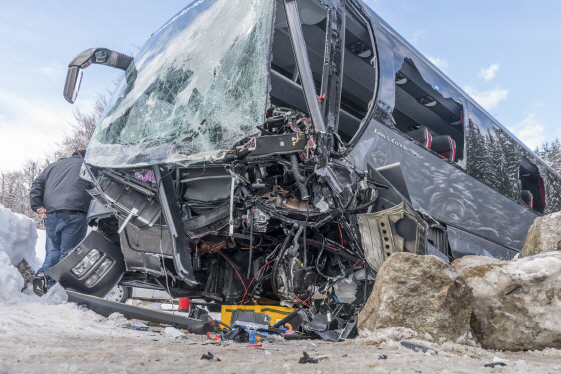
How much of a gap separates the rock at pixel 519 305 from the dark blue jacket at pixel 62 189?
3.61 metres

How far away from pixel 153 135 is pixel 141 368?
6.86 feet

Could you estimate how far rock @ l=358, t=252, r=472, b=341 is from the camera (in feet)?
6.90

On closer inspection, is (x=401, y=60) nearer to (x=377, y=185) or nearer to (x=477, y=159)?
(x=377, y=185)

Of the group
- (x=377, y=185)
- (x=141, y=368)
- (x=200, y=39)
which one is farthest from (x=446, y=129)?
(x=141, y=368)

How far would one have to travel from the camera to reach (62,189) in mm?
3828

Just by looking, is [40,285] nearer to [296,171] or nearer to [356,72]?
[296,171]

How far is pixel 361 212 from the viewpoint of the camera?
3121mm

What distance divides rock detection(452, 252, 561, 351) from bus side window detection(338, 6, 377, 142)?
6.35 feet

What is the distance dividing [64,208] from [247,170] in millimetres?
2210

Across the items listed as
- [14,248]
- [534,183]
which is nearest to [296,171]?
[14,248]

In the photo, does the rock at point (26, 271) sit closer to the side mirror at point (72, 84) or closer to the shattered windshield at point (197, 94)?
the shattered windshield at point (197, 94)

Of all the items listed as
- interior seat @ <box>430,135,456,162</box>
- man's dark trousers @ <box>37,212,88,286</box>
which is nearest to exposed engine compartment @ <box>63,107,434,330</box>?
man's dark trousers @ <box>37,212,88,286</box>

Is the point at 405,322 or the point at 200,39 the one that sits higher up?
the point at 200,39

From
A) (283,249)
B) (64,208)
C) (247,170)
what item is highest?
(247,170)
